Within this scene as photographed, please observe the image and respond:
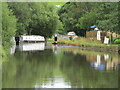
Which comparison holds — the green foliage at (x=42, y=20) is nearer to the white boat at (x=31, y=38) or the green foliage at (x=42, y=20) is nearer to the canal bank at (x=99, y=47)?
the white boat at (x=31, y=38)

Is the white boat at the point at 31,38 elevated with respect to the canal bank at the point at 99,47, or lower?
elevated

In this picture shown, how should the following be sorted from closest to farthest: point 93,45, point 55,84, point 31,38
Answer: point 55,84
point 93,45
point 31,38

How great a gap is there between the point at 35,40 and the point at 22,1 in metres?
14.7

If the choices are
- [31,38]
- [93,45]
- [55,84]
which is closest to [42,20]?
[31,38]

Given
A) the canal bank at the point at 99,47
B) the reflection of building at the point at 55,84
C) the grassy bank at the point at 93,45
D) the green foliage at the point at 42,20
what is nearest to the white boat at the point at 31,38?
the green foliage at the point at 42,20

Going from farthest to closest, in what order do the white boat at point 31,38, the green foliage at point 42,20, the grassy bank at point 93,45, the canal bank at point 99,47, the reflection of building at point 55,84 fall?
the green foliage at point 42,20 < the white boat at point 31,38 < the grassy bank at point 93,45 < the canal bank at point 99,47 < the reflection of building at point 55,84

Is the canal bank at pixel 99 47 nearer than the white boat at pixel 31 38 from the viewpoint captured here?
Yes

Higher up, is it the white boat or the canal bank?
the white boat

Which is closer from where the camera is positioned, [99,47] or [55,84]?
[55,84]

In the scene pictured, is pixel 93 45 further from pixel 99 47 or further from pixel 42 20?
pixel 42 20

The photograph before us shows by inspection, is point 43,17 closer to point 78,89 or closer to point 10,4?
point 10,4

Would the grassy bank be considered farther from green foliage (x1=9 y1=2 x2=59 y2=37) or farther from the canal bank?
green foliage (x1=9 y1=2 x2=59 y2=37)

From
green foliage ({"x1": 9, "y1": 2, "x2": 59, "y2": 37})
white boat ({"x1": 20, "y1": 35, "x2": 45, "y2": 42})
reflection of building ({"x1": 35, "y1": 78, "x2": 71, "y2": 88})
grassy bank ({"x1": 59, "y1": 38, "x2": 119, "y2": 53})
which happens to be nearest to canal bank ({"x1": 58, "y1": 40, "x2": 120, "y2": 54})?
grassy bank ({"x1": 59, "y1": 38, "x2": 119, "y2": 53})

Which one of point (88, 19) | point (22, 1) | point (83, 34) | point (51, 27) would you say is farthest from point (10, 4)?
point (83, 34)
